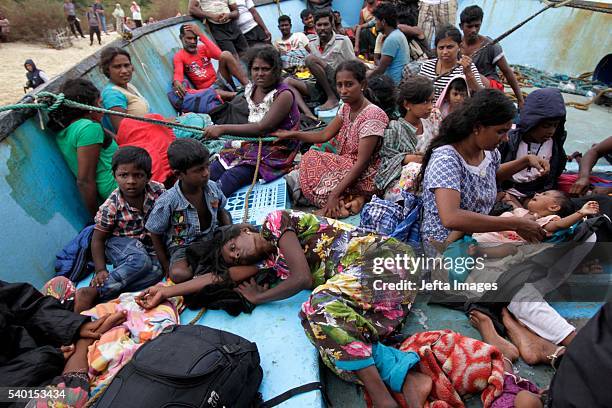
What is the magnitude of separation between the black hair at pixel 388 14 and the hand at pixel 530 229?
3.17 metres

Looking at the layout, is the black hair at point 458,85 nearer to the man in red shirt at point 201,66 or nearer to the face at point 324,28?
the face at point 324,28

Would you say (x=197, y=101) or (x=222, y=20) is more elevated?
(x=222, y=20)

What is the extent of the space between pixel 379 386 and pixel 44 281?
200cm

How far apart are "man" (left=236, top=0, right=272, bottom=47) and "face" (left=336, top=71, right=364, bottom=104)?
373cm

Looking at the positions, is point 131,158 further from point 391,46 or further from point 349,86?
point 391,46

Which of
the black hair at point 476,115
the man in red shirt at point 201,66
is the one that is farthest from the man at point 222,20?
the black hair at point 476,115

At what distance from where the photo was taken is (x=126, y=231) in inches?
95.0

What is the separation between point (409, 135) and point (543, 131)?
84cm

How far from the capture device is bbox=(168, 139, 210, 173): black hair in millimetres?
2176

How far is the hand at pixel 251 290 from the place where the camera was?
2006 millimetres

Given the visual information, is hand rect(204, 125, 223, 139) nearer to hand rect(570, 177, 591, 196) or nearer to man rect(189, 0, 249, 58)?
hand rect(570, 177, 591, 196)

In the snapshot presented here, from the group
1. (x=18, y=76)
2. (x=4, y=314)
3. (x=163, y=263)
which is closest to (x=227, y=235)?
(x=163, y=263)

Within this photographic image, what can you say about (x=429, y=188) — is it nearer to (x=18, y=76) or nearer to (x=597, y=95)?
(x=597, y=95)

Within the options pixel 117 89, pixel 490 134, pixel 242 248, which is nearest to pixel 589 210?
pixel 490 134
